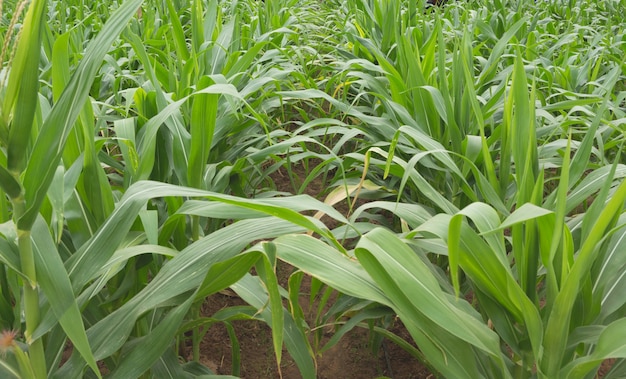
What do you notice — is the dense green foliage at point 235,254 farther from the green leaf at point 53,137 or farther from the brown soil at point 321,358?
the brown soil at point 321,358

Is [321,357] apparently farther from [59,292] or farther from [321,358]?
[59,292]

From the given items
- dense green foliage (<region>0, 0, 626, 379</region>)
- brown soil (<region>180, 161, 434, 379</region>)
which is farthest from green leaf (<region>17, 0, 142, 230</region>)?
brown soil (<region>180, 161, 434, 379</region>)

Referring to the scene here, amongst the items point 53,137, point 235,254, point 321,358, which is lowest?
point 321,358

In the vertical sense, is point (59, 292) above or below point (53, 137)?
below

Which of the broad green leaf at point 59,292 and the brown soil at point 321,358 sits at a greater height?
the broad green leaf at point 59,292

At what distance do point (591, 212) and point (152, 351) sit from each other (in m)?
0.58

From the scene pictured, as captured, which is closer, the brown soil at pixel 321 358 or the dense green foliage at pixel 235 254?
the dense green foliage at pixel 235 254

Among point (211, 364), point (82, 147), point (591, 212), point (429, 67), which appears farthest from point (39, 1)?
point (429, 67)

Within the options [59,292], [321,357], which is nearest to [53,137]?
[59,292]

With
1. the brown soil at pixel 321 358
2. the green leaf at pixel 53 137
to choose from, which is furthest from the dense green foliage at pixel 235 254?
the brown soil at pixel 321 358

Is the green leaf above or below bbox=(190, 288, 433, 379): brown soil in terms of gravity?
above

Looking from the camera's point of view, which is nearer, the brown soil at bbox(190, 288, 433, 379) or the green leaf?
the green leaf

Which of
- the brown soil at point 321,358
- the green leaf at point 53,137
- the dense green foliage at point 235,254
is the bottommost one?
the brown soil at point 321,358

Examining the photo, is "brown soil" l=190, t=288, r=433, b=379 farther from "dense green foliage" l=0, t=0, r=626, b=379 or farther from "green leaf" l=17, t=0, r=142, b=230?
"green leaf" l=17, t=0, r=142, b=230
